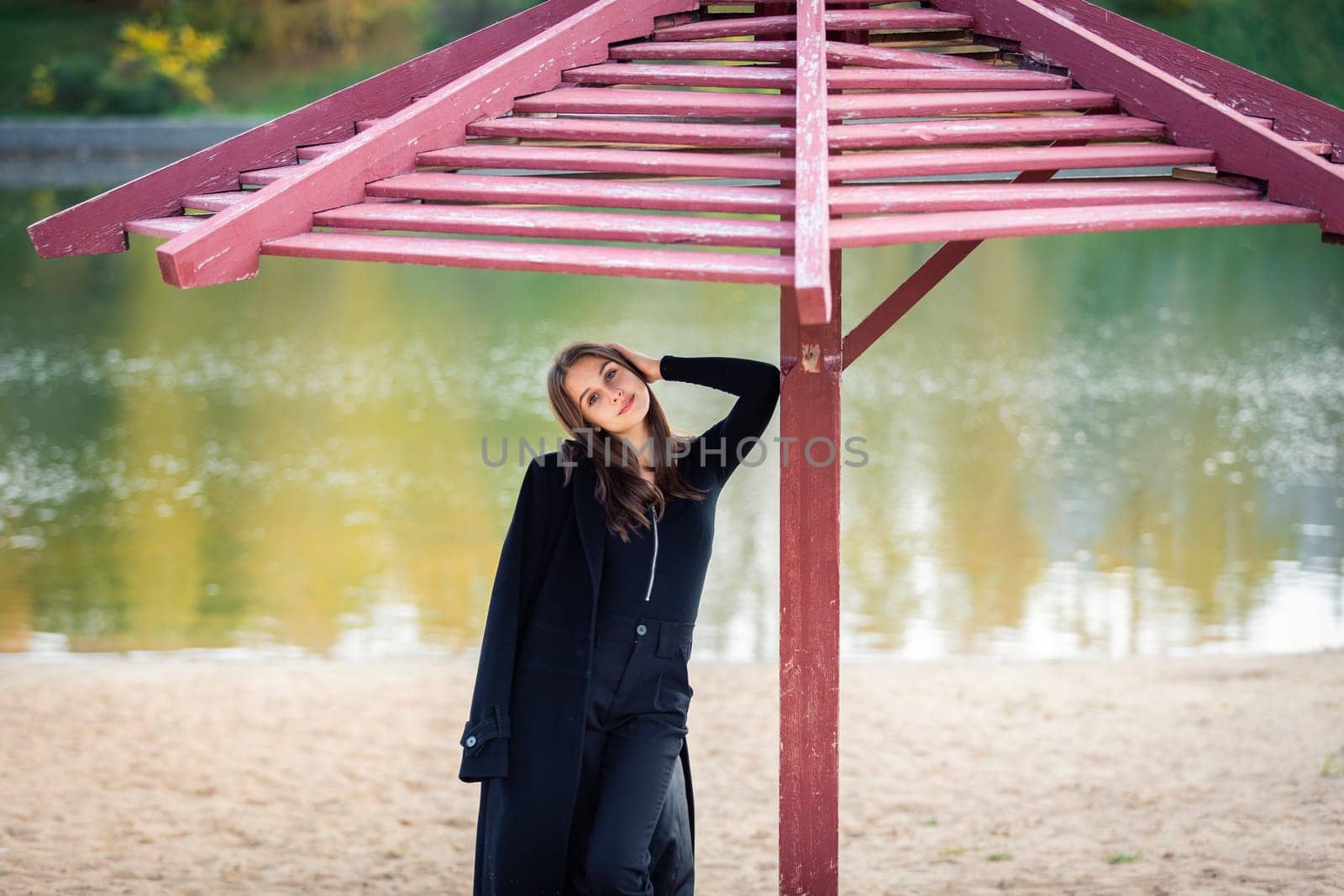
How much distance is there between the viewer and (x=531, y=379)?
15.0 m

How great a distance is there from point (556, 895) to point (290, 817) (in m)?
2.64

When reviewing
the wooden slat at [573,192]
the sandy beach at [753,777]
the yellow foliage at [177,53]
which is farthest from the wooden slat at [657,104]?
the yellow foliage at [177,53]

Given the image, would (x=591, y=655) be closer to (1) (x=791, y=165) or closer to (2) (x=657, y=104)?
(1) (x=791, y=165)

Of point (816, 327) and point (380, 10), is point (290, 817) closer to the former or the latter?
point (816, 327)

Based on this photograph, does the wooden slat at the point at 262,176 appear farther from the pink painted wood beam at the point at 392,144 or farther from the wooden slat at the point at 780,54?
the wooden slat at the point at 780,54

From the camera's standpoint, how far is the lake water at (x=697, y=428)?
8883 mm

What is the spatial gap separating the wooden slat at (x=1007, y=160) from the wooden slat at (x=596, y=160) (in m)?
0.18

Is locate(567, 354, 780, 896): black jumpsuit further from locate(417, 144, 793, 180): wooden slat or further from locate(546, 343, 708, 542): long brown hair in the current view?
locate(417, 144, 793, 180): wooden slat

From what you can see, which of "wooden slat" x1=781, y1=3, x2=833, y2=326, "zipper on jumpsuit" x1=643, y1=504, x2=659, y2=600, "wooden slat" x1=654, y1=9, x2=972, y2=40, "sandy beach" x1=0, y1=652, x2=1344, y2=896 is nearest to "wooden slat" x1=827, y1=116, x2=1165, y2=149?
"wooden slat" x1=781, y1=3, x2=833, y2=326

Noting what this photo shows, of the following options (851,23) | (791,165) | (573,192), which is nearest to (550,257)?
(573,192)

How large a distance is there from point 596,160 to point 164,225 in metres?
1.07

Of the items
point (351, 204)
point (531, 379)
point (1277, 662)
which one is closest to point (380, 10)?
point (531, 379)

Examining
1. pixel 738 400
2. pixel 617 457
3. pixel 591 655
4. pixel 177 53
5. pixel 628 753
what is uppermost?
pixel 177 53

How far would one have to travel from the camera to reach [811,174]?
2.92 metres
